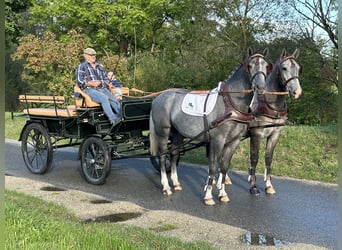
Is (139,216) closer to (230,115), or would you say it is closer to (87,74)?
(230,115)

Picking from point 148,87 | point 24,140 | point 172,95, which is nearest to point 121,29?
point 148,87

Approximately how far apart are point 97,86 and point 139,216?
3119 millimetres

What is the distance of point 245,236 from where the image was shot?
5477 millimetres

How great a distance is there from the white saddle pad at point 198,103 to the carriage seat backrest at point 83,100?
183cm

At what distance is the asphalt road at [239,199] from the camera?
5.98 metres

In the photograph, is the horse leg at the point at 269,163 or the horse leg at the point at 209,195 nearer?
the horse leg at the point at 209,195

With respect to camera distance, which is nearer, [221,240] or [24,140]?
[221,240]

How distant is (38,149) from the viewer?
996 centimetres

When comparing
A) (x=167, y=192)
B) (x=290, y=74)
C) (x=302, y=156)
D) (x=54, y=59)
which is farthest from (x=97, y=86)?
(x=54, y=59)

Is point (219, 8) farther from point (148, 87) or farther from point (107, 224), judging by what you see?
point (107, 224)

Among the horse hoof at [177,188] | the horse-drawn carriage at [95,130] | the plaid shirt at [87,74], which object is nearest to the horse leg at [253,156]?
the horse hoof at [177,188]

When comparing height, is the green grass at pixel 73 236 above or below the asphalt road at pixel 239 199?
above

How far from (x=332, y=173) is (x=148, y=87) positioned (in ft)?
38.2

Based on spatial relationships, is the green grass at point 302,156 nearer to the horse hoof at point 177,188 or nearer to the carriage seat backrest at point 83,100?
the horse hoof at point 177,188
